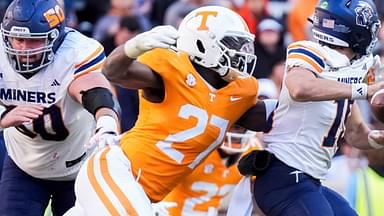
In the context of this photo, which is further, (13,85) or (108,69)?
(13,85)

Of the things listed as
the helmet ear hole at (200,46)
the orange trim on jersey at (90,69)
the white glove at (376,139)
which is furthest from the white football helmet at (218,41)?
the white glove at (376,139)

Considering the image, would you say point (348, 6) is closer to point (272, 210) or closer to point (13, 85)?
point (272, 210)

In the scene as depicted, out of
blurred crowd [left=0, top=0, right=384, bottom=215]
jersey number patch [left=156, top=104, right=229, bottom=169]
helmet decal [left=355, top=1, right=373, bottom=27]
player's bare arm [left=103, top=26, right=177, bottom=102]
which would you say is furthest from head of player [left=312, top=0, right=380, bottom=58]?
blurred crowd [left=0, top=0, right=384, bottom=215]

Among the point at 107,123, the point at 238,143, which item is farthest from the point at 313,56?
the point at 238,143

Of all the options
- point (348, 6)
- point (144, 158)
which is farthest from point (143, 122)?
point (348, 6)

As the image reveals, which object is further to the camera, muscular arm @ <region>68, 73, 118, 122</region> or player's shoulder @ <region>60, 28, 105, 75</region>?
player's shoulder @ <region>60, 28, 105, 75</region>

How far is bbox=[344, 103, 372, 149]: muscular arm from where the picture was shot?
637 centimetres

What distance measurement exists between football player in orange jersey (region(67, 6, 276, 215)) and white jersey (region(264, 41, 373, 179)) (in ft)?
0.61

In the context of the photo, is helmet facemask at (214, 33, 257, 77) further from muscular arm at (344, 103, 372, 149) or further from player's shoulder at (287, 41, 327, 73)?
muscular arm at (344, 103, 372, 149)

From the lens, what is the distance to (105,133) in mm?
5734

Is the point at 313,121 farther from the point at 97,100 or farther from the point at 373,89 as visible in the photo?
the point at 97,100

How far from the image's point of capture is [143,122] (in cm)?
→ 591

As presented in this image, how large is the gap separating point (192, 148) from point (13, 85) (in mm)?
999

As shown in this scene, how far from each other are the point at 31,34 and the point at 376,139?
169cm
